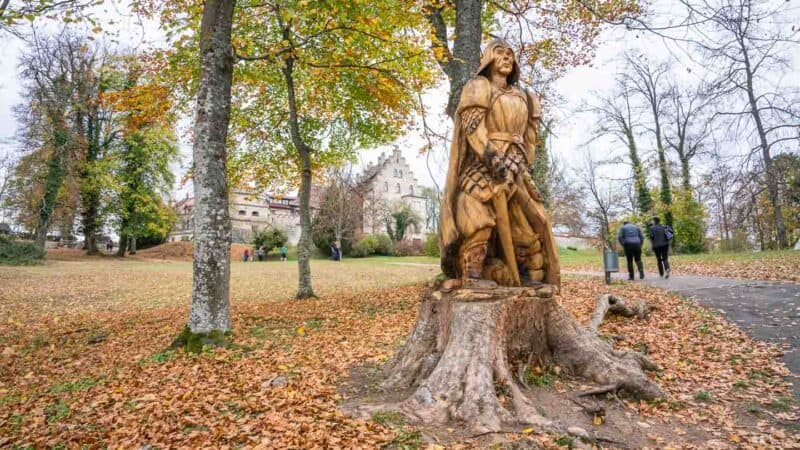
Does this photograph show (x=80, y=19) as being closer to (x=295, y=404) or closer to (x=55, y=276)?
(x=295, y=404)

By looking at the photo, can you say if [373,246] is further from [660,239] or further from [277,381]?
[277,381]

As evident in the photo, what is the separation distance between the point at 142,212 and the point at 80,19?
32466mm

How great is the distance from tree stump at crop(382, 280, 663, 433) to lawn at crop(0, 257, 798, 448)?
0.78 feet

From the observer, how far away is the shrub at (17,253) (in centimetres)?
2434

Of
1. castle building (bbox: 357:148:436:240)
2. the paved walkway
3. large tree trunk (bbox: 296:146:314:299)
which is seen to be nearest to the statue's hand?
the paved walkway

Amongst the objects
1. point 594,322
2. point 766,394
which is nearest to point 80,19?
point 594,322

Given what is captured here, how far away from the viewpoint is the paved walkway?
5.81m

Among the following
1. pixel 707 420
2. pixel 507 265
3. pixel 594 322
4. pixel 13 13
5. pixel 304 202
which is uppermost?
pixel 13 13

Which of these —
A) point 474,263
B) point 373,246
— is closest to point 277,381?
point 474,263

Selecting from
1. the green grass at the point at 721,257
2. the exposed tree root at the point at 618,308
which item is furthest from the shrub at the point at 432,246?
the exposed tree root at the point at 618,308

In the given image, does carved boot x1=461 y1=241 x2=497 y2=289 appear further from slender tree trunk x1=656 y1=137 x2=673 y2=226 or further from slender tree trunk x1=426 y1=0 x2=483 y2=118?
slender tree trunk x1=656 y1=137 x2=673 y2=226

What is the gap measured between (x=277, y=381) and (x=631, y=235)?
1168 cm

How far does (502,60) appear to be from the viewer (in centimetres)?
455

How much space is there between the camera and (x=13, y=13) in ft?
22.4
